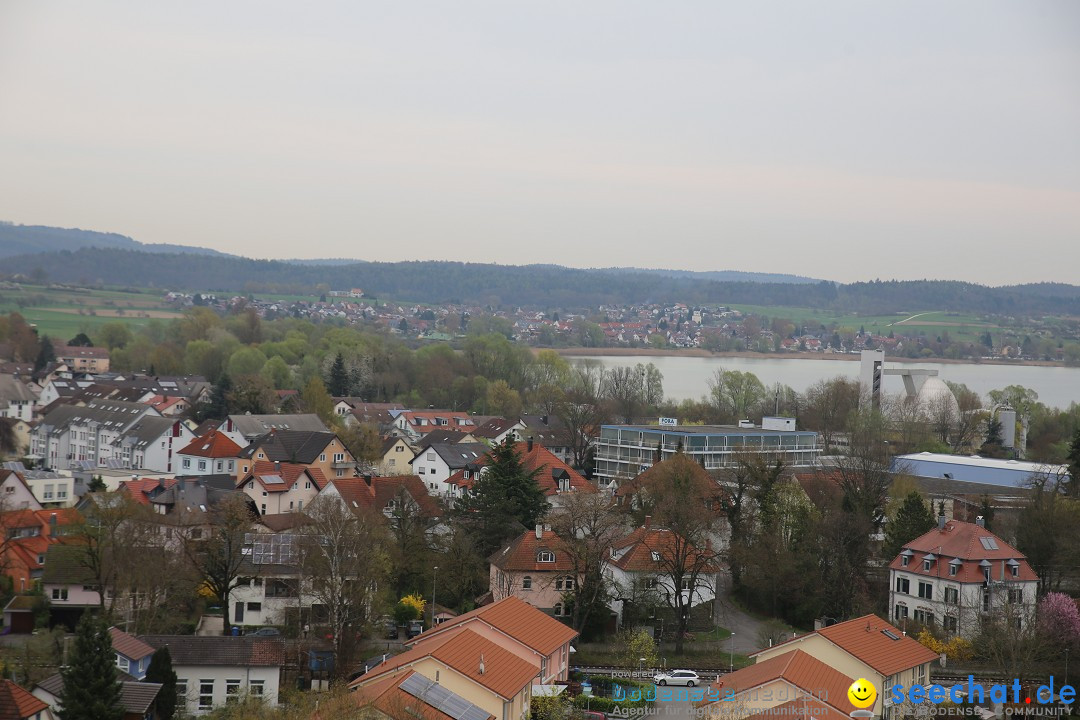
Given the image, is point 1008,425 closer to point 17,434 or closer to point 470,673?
point 17,434

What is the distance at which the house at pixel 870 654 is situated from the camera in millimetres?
18734

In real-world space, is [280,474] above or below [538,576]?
above

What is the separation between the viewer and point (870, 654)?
62.8 feet

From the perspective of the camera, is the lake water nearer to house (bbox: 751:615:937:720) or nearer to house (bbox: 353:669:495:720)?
house (bbox: 751:615:937:720)

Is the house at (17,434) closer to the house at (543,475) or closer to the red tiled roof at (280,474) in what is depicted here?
the red tiled roof at (280,474)

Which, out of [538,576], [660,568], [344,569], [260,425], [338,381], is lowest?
[338,381]

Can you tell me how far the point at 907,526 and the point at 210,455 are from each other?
22936 millimetres

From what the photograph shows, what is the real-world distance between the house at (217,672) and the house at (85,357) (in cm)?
5943

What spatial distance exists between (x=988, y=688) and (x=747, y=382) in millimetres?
45717

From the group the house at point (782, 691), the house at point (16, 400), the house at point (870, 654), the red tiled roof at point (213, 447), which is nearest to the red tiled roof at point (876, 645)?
the house at point (870, 654)

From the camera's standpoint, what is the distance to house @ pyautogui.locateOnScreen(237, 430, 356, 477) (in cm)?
3762

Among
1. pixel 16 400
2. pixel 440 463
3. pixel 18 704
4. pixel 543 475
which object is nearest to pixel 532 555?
pixel 543 475

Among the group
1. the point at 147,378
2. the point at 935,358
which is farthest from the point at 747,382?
the point at 935,358

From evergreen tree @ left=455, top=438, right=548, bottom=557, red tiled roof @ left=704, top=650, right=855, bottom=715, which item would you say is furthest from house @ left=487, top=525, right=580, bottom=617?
red tiled roof @ left=704, top=650, right=855, bottom=715
